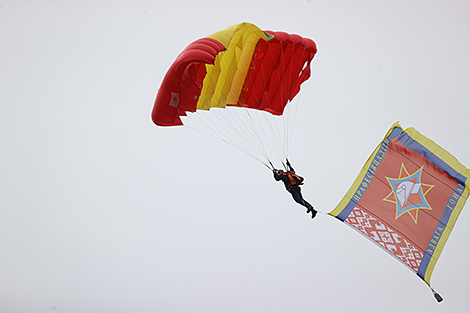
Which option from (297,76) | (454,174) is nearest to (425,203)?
(454,174)

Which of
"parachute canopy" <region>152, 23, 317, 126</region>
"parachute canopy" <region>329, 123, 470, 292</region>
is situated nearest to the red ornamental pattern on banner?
"parachute canopy" <region>329, 123, 470, 292</region>

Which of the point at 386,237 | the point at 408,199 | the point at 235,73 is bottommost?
the point at 386,237

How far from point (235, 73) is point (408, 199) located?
4033 mm

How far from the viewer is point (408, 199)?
1027cm

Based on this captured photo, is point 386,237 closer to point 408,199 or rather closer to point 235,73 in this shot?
point 408,199

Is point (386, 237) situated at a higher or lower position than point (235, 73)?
lower

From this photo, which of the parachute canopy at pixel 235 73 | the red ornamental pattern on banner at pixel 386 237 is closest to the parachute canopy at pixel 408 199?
the red ornamental pattern on banner at pixel 386 237

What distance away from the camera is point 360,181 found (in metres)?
10.3

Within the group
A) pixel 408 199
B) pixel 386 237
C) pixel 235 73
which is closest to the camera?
pixel 386 237

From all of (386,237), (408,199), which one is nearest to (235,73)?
(408,199)

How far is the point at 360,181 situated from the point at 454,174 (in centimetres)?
180

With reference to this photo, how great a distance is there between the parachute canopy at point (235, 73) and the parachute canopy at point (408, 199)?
7.93ft

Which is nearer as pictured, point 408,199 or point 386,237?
point 386,237

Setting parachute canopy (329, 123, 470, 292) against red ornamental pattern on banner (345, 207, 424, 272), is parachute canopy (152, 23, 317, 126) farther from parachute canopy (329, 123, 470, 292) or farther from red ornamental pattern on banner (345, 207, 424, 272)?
red ornamental pattern on banner (345, 207, 424, 272)
